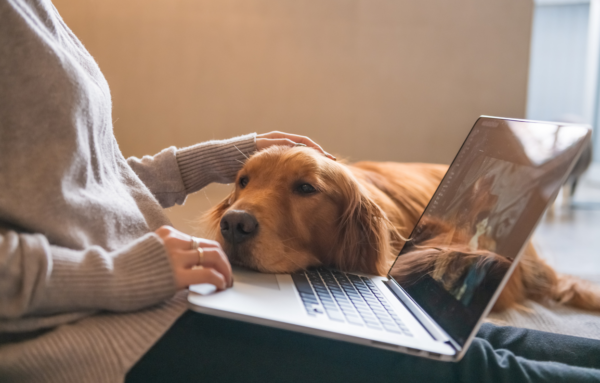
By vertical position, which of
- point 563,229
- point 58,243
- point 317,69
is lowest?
point 563,229

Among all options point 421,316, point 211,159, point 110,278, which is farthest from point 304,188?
point 110,278

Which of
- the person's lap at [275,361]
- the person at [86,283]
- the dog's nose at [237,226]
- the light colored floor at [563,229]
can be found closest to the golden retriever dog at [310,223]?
the dog's nose at [237,226]

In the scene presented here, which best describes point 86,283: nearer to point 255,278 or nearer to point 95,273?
point 95,273

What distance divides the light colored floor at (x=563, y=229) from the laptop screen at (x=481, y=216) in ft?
2.82

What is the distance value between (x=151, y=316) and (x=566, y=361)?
2.89 ft

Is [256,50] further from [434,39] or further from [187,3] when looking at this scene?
[434,39]

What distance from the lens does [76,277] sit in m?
0.72

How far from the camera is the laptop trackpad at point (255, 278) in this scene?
1.01 m

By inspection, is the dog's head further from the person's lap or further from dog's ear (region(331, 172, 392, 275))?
the person's lap

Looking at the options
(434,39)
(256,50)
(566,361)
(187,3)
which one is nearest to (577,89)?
(434,39)

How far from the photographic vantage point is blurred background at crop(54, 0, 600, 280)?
384 cm

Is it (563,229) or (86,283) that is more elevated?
(86,283)

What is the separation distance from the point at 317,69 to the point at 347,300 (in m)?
3.18

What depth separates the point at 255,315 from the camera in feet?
2.50
